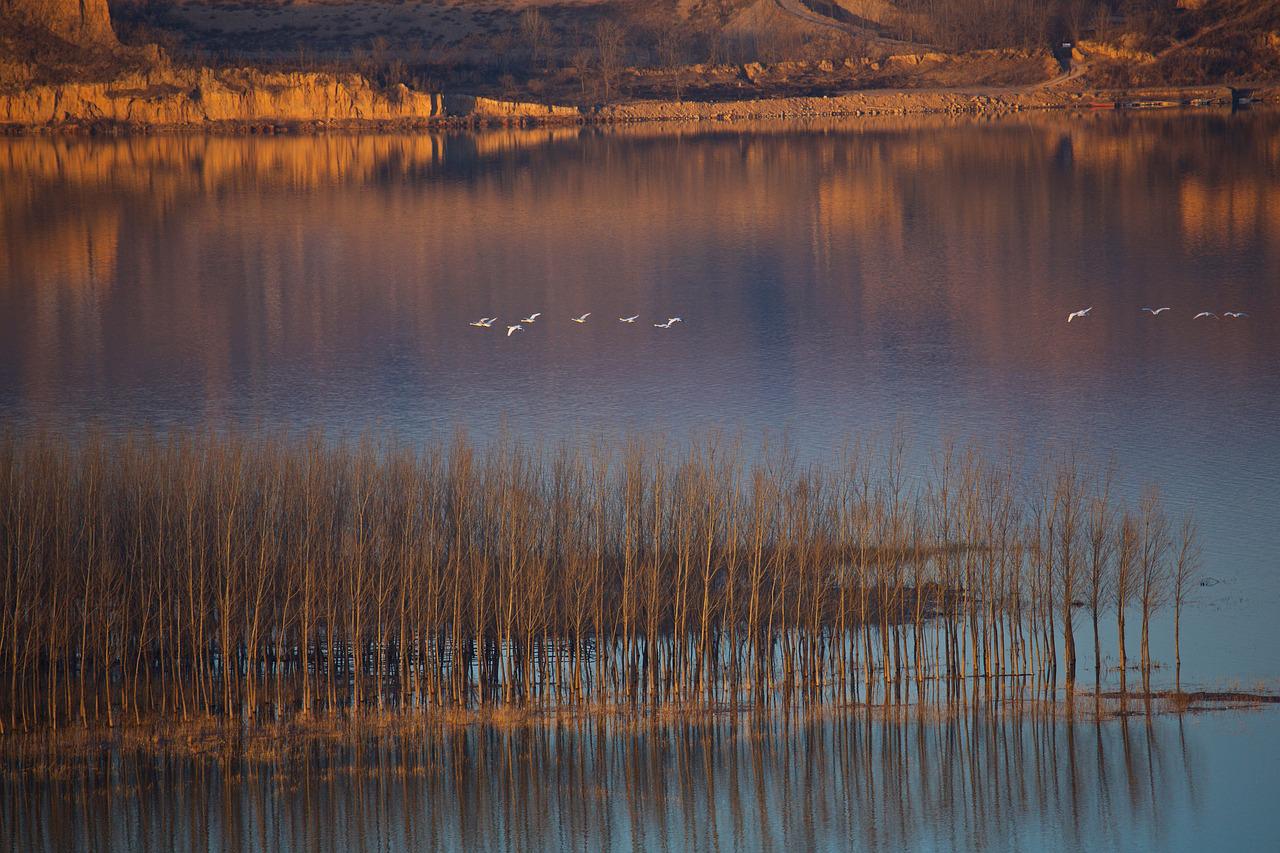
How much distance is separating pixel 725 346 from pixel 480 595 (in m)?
18.3

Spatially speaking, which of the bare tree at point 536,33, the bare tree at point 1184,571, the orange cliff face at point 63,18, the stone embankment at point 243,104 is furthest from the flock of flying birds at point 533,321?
the bare tree at point 536,33

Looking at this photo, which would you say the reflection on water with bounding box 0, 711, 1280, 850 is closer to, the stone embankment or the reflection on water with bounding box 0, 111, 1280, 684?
the reflection on water with bounding box 0, 111, 1280, 684

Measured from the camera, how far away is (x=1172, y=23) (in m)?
86.4

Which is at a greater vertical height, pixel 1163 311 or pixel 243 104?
pixel 243 104

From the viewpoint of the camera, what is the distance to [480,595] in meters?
16.0

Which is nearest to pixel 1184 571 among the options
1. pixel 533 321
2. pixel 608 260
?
pixel 533 321

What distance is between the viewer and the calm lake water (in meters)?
14.6

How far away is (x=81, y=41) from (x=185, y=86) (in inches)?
249

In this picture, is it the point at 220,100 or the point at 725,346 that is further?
the point at 220,100

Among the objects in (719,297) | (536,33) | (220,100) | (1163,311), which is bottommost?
(1163,311)

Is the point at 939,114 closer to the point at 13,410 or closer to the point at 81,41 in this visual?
the point at 81,41

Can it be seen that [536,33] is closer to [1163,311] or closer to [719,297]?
[719,297]

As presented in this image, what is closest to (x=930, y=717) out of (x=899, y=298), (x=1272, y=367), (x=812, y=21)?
(x=1272, y=367)

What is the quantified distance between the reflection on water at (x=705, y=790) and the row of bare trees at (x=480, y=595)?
70 centimetres
